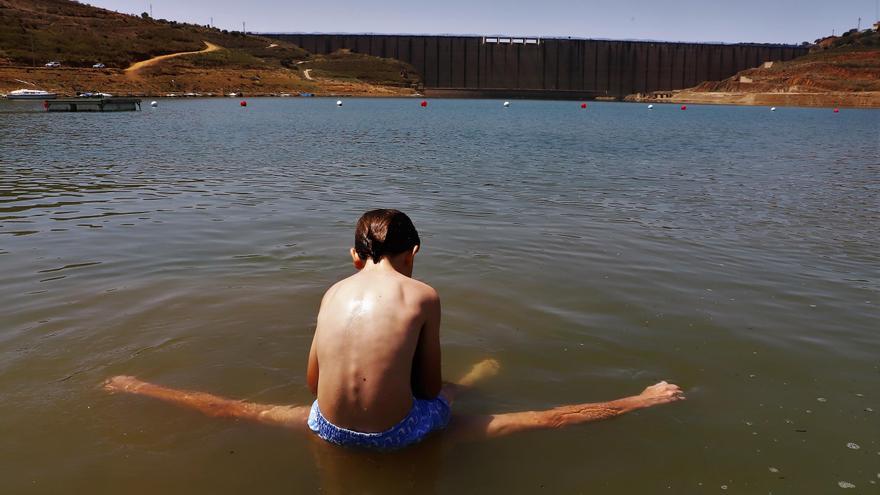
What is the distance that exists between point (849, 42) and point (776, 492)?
489 ft

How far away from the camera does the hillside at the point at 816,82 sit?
9956 centimetres

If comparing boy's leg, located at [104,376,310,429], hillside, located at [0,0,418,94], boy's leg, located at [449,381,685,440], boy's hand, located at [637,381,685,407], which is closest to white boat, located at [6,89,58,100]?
hillside, located at [0,0,418,94]

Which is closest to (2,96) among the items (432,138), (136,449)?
(432,138)

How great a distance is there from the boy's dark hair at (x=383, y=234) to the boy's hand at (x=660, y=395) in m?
2.14

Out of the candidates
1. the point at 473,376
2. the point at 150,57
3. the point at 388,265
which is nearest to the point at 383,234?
the point at 388,265

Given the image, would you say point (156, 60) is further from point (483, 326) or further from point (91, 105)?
point (483, 326)

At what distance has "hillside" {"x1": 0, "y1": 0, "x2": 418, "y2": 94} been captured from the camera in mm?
81062

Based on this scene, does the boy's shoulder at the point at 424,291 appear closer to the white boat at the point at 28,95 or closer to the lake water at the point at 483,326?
the lake water at the point at 483,326

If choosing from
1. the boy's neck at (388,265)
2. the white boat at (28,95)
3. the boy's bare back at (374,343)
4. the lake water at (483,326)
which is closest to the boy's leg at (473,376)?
the lake water at (483,326)

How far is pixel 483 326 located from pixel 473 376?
49.4 inches

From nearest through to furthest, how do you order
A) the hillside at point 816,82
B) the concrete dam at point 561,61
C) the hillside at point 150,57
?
the hillside at point 150,57
the hillside at point 816,82
the concrete dam at point 561,61

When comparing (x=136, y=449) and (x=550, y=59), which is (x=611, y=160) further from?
(x=550, y=59)

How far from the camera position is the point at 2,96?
2574 inches

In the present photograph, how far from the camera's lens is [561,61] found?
5527 inches
